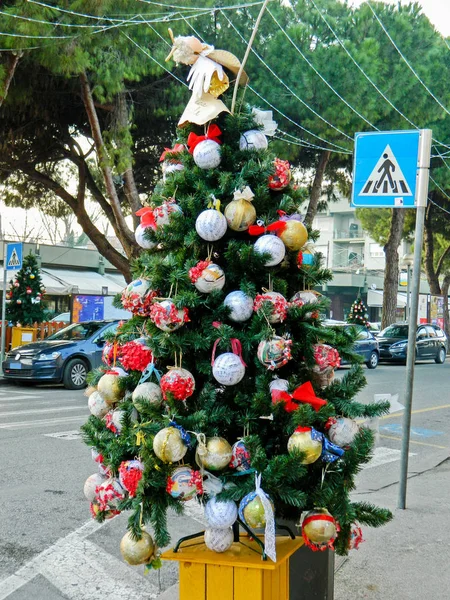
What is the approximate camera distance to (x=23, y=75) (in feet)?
54.4

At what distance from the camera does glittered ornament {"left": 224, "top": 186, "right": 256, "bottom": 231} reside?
318cm

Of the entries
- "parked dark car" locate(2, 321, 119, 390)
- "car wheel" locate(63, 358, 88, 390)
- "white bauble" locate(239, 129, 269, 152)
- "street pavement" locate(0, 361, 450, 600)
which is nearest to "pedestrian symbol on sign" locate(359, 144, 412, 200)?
"street pavement" locate(0, 361, 450, 600)

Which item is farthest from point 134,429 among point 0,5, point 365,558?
point 0,5

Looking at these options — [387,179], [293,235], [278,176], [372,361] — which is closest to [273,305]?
[293,235]

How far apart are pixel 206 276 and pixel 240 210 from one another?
1.08ft

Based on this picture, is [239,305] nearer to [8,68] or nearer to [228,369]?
[228,369]

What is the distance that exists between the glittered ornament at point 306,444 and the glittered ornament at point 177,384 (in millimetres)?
472

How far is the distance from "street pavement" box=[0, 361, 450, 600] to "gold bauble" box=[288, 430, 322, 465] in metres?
1.47

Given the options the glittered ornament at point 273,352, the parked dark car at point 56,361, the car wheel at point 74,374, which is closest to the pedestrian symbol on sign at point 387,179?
the glittered ornament at point 273,352

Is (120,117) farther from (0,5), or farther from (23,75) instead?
(0,5)

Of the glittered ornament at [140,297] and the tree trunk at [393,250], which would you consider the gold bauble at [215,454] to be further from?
the tree trunk at [393,250]

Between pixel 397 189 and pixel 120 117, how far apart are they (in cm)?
1302

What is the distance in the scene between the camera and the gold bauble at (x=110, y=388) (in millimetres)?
3311

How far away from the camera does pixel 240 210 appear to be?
10.4ft
